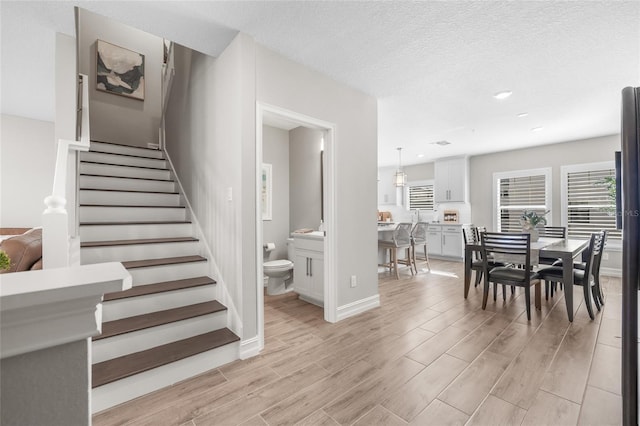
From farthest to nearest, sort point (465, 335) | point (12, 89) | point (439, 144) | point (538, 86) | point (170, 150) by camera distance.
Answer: point (439, 144) → point (170, 150) → point (12, 89) → point (538, 86) → point (465, 335)

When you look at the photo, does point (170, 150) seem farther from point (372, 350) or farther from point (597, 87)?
point (597, 87)

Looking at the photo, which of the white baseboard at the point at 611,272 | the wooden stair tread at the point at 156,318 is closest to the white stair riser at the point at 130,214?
the wooden stair tread at the point at 156,318

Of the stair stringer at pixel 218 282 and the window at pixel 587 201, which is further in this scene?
the window at pixel 587 201

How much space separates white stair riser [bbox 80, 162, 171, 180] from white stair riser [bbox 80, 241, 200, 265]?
154cm

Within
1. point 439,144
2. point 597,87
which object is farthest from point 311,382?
point 439,144

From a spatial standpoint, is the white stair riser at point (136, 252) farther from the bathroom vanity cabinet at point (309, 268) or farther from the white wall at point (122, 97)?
the white wall at point (122, 97)

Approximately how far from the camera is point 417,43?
244 centimetres

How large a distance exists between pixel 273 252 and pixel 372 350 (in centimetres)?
272

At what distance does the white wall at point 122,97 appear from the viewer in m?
4.66

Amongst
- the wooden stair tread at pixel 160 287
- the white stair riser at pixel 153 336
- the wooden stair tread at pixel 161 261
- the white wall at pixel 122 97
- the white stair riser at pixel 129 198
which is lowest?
the white stair riser at pixel 153 336

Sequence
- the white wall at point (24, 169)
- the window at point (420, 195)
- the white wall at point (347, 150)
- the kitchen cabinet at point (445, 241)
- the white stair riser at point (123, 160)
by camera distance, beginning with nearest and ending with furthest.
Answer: the white wall at point (347, 150), the white stair riser at point (123, 160), the white wall at point (24, 169), the kitchen cabinet at point (445, 241), the window at point (420, 195)

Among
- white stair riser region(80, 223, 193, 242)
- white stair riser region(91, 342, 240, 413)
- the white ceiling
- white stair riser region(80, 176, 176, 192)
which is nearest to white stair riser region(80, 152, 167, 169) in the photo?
white stair riser region(80, 176, 176, 192)

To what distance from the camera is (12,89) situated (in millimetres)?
3529

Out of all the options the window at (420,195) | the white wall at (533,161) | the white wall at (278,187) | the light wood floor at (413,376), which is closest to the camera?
the light wood floor at (413,376)
